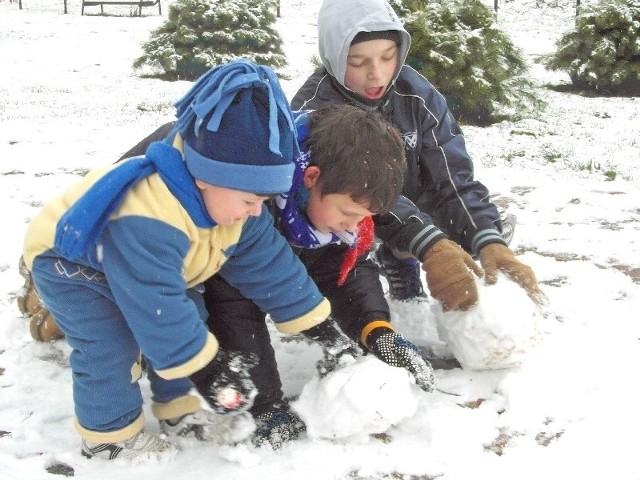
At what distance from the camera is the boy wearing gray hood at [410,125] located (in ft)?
7.79

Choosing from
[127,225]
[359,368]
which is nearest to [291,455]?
[359,368]

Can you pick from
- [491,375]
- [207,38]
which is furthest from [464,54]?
[207,38]

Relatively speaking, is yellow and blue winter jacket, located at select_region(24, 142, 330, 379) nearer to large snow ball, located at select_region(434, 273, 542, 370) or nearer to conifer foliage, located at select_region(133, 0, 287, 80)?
large snow ball, located at select_region(434, 273, 542, 370)

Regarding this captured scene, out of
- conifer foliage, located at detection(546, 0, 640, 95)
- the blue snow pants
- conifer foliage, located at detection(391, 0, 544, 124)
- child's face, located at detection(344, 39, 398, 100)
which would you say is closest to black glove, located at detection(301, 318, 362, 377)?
the blue snow pants

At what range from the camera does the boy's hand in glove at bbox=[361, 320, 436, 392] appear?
1950mm

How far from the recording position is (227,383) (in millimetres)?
1864

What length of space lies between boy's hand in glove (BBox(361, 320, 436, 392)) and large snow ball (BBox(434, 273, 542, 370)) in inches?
6.8

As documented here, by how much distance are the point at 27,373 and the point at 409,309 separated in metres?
1.40

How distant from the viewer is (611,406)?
1940 millimetres

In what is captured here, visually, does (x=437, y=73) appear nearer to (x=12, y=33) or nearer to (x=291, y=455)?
(x=291, y=455)

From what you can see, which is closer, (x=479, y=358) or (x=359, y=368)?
(x=359, y=368)

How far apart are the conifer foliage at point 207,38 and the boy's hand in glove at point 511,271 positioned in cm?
853

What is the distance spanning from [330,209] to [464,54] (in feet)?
16.2

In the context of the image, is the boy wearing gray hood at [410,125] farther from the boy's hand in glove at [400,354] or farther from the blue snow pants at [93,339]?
the blue snow pants at [93,339]
